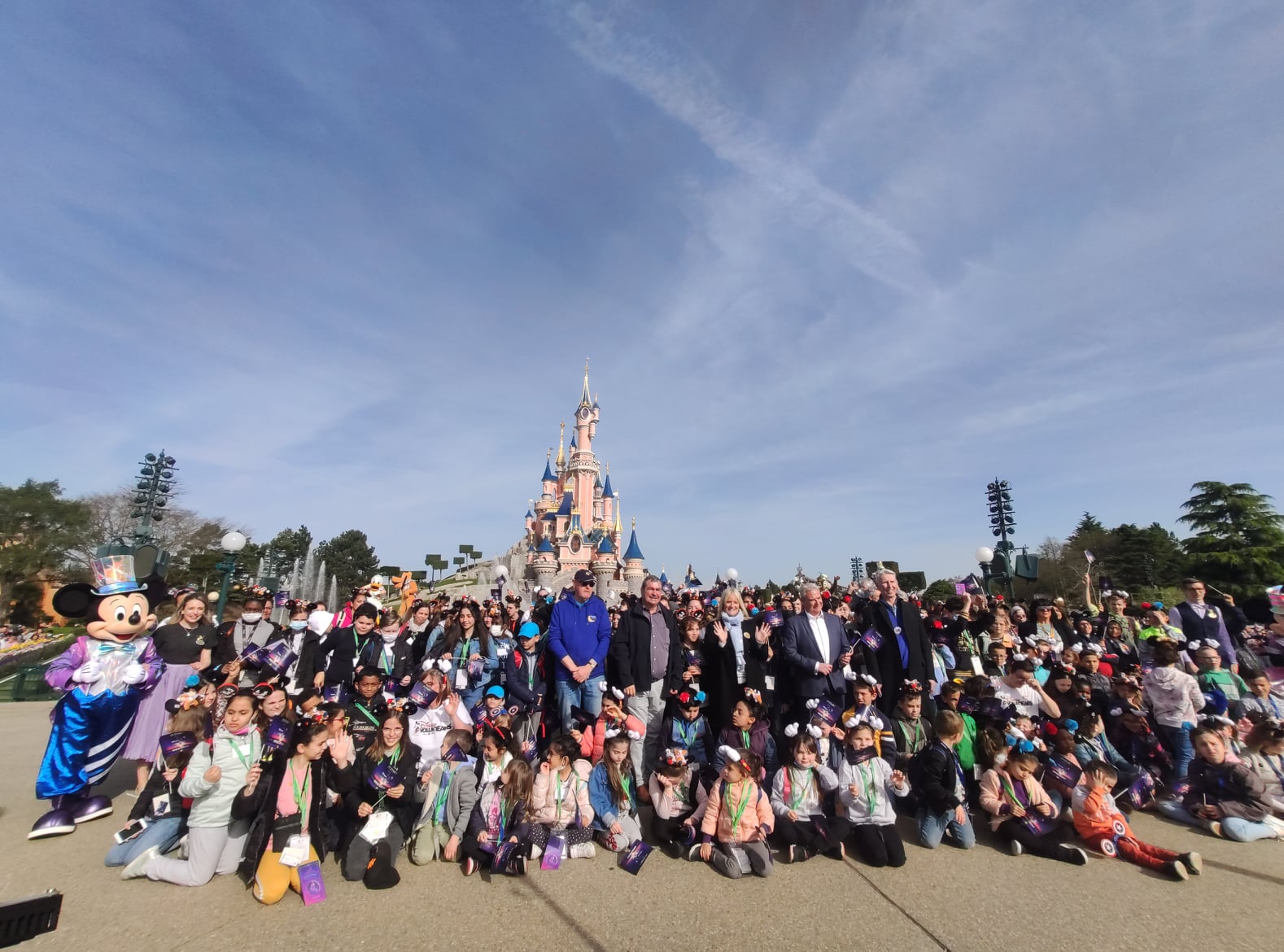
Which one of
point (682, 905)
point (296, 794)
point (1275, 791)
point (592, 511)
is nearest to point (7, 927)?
point (296, 794)

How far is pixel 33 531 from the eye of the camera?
34.8 meters

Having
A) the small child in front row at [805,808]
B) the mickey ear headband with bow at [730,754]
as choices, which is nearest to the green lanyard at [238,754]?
the mickey ear headband with bow at [730,754]

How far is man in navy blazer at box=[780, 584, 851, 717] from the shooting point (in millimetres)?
5691

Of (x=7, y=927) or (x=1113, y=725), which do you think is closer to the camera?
(x=7, y=927)

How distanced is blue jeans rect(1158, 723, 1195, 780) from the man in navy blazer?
3.21m

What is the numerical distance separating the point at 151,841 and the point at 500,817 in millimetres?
2574

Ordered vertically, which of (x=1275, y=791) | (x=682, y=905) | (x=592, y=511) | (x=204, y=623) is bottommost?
(x=682, y=905)

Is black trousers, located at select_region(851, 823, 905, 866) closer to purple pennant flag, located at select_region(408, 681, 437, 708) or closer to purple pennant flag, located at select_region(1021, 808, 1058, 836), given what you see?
purple pennant flag, located at select_region(1021, 808, 1058, 836)

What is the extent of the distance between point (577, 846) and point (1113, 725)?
5.81 m

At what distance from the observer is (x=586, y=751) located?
5168 millimetres

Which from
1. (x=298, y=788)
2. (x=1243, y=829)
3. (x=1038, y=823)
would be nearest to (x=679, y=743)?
(x=1038, y=823)

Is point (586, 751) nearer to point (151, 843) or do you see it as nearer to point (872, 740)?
point (872, 740)

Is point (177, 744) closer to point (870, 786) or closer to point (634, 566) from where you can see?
point (870, 786)

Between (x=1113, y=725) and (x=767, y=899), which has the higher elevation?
(x=1113, y=725)
